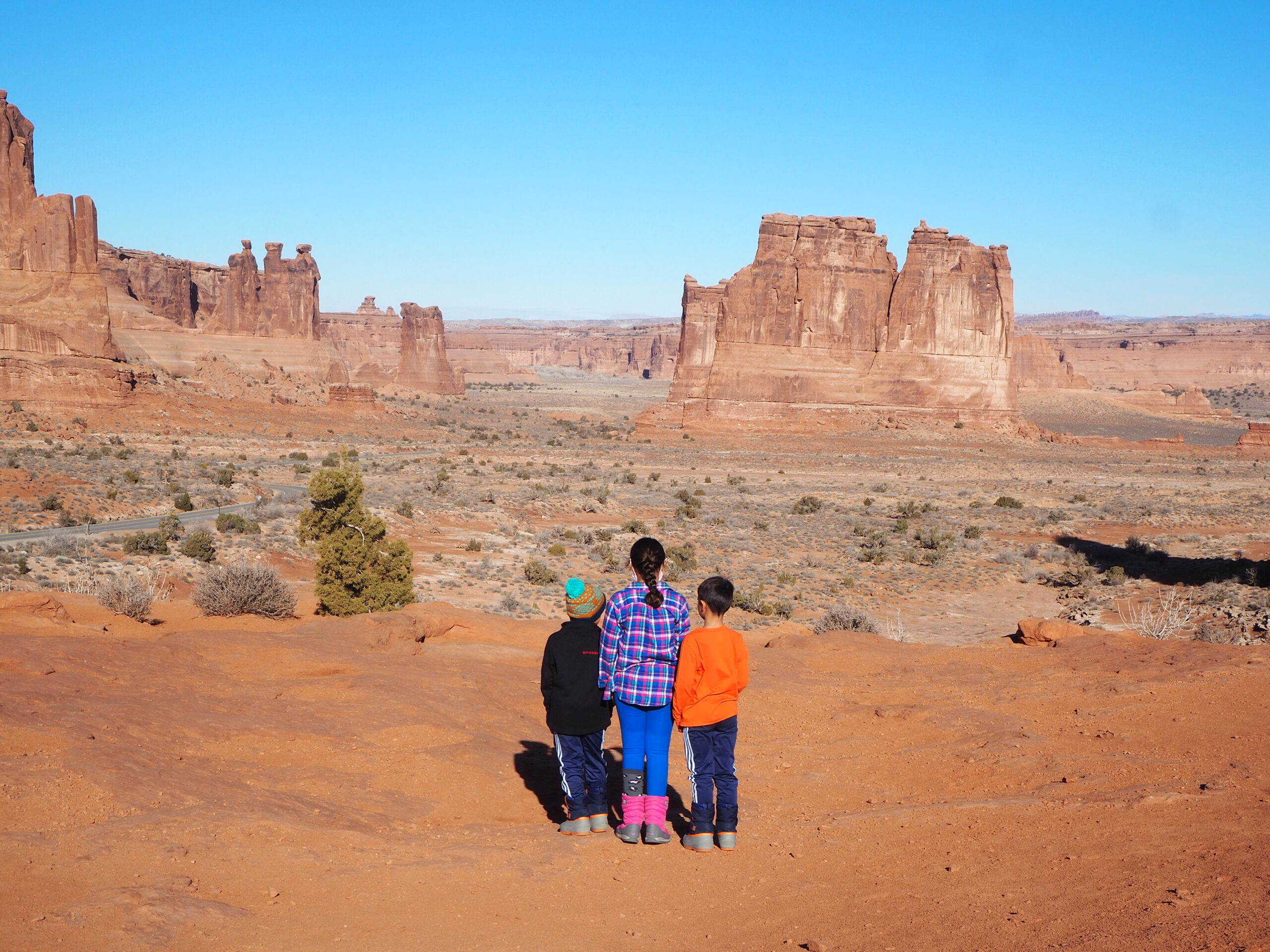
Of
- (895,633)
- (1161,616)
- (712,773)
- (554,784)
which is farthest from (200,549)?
(1161,616)

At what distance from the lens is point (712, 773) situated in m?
5.49

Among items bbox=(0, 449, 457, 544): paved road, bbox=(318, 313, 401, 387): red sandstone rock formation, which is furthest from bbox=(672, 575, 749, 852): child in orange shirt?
bbox=(318, 313, 401, 387): red sandstone rock formation

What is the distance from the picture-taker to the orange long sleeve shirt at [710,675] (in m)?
5.39

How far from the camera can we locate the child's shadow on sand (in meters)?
6.26

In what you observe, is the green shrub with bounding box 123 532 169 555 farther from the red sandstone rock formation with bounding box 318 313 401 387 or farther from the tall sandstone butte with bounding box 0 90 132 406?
the red sandstone rock formation with bounding box 318 313 401 387

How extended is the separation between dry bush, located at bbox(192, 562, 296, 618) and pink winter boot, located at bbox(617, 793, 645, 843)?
724cm

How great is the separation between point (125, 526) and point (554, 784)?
2068 cm

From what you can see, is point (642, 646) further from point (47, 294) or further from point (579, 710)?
point (47, 294)

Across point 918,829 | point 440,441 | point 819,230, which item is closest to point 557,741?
point 918,829

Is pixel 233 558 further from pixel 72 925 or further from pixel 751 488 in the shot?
pixel 751 488

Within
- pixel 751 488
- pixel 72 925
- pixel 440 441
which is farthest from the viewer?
pixel 440 441

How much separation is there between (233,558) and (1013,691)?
54.4ft

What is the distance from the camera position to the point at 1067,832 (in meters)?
5.32

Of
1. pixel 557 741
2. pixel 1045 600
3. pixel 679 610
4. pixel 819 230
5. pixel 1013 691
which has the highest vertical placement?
pixel 819 230
